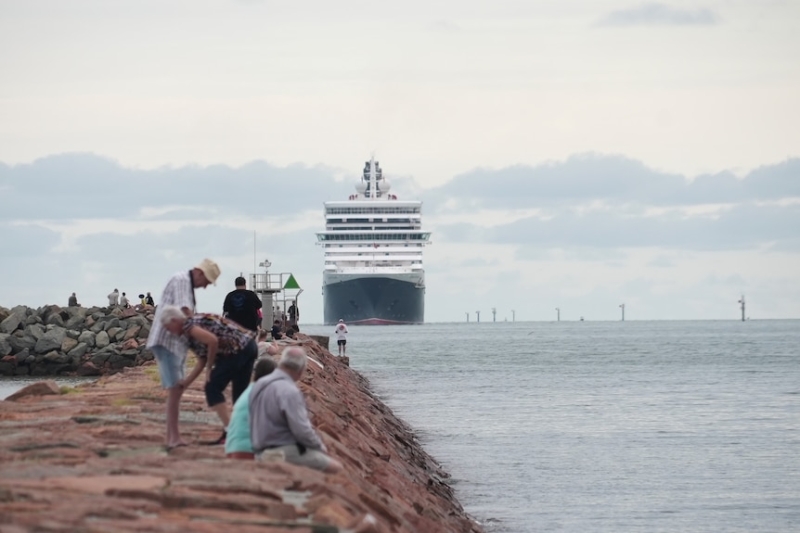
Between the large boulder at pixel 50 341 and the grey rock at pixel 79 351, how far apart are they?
601mm

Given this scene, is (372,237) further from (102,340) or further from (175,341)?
(175,341)

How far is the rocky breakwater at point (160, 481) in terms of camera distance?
20.1 feet

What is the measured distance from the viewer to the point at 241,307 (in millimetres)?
13281

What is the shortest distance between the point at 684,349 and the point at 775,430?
161 ft

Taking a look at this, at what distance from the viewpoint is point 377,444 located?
14.5 m

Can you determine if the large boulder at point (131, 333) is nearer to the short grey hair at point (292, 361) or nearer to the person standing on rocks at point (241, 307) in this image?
the person standing on rocks at point (241, 307)

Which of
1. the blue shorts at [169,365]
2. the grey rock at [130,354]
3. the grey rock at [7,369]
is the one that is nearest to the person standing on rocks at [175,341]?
the blue shorts at [169,365]

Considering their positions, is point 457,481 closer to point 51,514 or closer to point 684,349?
point 51,514

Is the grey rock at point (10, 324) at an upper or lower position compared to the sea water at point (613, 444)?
upper

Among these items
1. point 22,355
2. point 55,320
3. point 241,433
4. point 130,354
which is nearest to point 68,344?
point 22,355

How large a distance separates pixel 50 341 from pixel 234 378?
95.6 ft

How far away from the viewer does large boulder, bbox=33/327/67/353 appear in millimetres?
36625

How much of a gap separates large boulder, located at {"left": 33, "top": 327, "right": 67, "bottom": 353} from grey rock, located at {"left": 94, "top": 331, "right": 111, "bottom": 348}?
110cm

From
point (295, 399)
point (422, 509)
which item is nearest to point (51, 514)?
point (295, 399)
